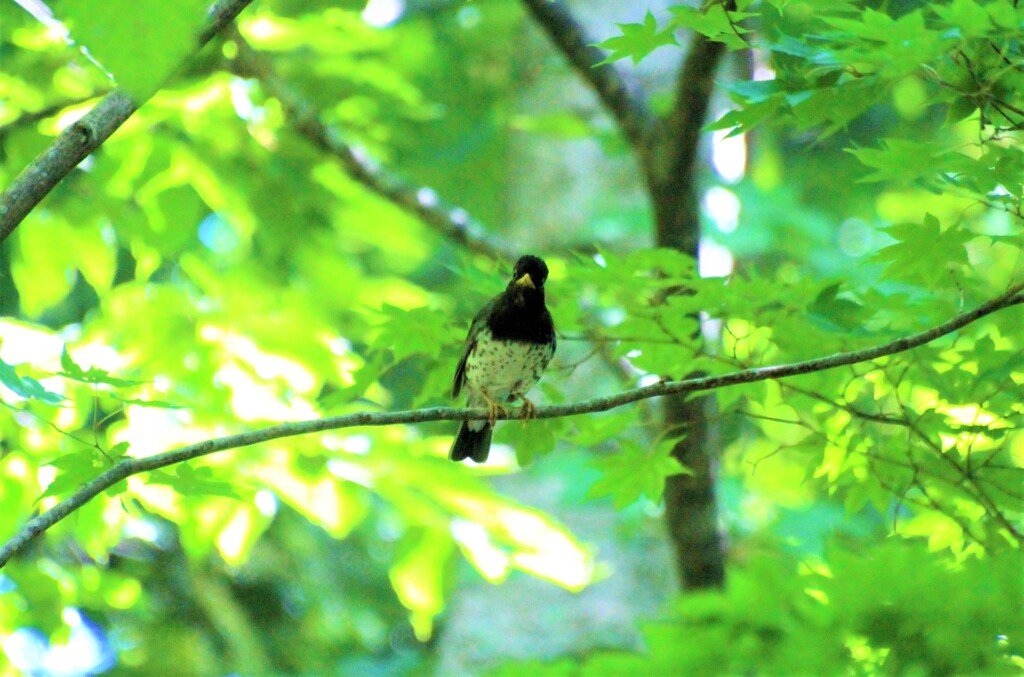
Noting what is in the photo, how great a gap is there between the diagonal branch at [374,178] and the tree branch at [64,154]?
2.83m

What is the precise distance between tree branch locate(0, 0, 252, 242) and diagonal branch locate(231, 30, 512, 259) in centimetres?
283

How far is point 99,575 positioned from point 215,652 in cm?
279

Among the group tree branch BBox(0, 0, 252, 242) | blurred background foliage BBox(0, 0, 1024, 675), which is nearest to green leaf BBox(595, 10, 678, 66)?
blurred background foliage BBox(0, 0, 1024, 675)

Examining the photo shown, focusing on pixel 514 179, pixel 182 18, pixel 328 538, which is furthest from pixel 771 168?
pixel 182 18

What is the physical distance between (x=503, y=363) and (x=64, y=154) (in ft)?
7.87

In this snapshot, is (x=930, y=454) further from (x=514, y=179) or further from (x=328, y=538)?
(x=328, y=538)

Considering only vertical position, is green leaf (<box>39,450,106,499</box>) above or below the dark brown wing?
above

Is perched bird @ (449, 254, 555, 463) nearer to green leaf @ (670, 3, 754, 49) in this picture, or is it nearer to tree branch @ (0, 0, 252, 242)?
green leaf @ (670, 3, 754, 49)

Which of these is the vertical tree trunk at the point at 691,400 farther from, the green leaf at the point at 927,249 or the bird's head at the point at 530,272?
the green leaf at the point at 927,249

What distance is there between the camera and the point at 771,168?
9.85 metres

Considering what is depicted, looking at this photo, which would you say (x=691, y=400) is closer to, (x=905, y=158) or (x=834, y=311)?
(x=834, y=311)

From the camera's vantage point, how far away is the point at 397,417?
8.17 ft

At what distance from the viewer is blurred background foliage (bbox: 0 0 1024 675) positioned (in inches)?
103

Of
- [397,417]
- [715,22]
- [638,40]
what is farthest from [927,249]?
[397,417]
